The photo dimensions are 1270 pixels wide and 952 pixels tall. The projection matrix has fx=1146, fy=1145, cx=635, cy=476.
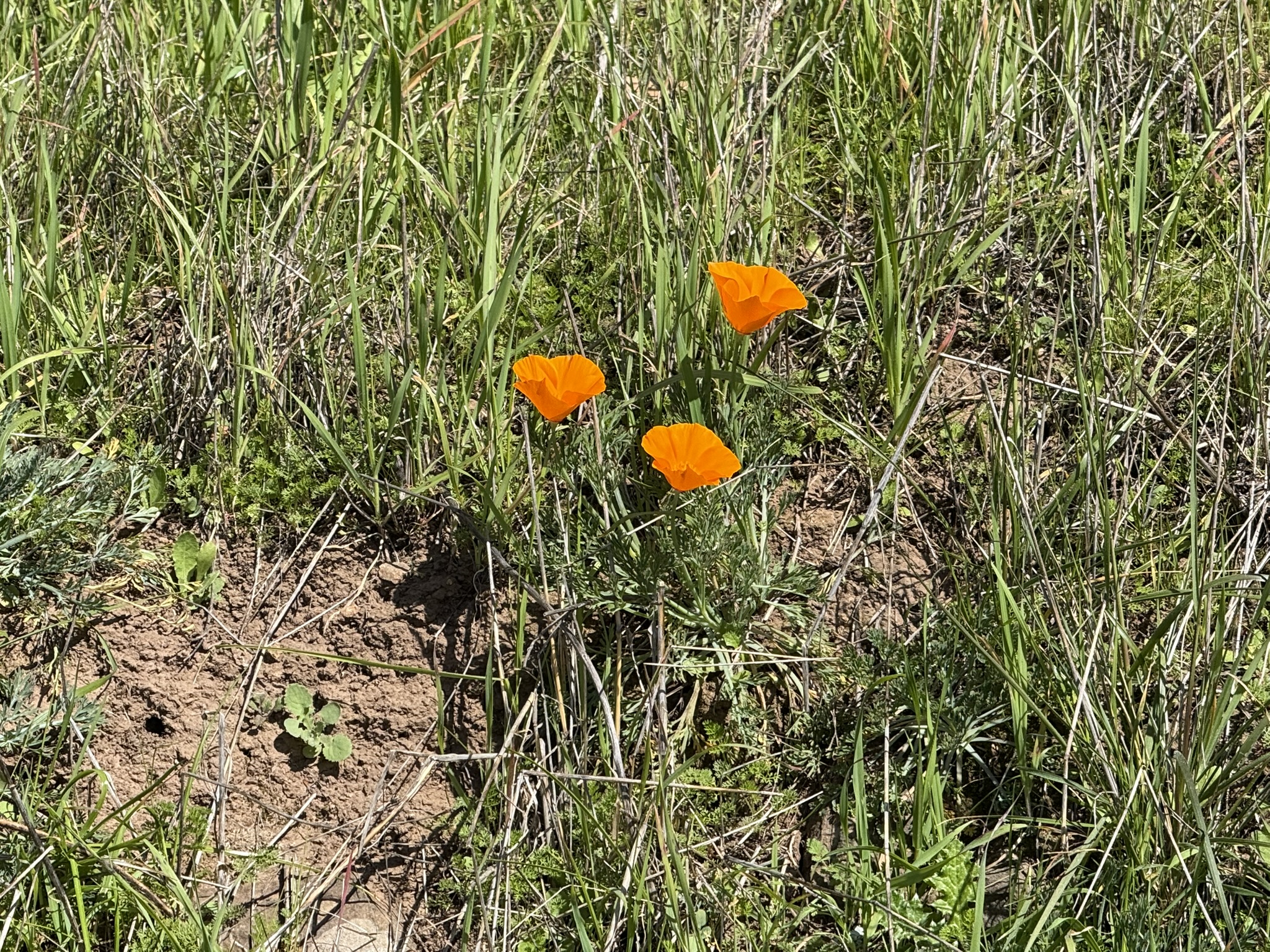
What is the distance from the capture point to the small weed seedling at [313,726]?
209cm

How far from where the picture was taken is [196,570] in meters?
2.26

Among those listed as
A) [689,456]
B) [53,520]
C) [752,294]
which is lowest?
[53,520]

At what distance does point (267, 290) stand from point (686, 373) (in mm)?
894

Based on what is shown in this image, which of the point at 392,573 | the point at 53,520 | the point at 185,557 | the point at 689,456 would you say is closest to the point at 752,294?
the point at 689,456

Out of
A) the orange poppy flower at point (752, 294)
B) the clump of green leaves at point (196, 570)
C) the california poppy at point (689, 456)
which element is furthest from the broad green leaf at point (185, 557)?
the orange poppy flower at point (752, 294)

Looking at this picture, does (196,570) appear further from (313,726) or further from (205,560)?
(313,726)

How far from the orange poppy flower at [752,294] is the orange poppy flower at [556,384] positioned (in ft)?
0.85

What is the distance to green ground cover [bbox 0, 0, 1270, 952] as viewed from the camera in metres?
1.85

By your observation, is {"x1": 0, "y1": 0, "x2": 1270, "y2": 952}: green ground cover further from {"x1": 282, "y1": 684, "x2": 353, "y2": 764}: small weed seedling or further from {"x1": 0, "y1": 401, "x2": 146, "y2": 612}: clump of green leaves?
{"x1": 282, "y1": 684, "x2": 353, "y2": 764}: small weed seedling

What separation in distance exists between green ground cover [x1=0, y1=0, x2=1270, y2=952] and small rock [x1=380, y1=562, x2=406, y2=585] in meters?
0.09

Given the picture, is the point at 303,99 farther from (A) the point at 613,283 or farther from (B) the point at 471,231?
(A) the point at 613,283

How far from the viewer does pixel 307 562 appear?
2.28 meters

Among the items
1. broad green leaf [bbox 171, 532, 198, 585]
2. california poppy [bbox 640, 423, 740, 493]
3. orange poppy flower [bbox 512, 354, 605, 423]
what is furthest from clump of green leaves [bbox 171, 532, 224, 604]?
california poppy [bbox 640, 423, 740, 493]

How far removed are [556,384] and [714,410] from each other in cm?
44
